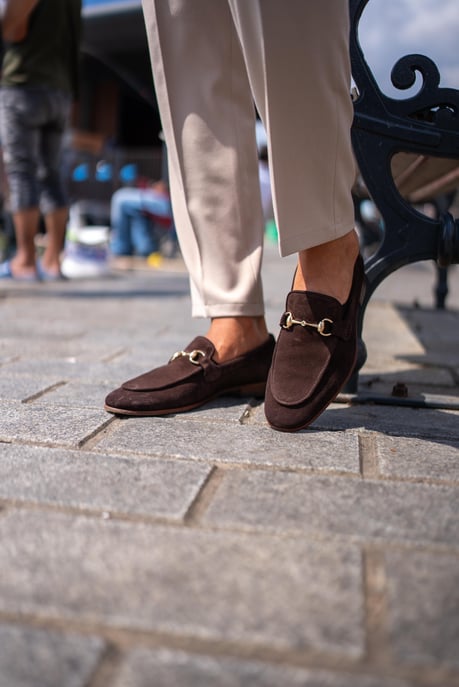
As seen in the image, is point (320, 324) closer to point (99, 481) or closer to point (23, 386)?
point (99, 481)

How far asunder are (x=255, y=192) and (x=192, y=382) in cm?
41

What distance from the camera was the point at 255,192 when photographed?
4.51 feet

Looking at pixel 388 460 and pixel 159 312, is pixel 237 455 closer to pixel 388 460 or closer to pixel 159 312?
pixel 388 460

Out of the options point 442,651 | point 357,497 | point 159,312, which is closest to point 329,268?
point 357,497

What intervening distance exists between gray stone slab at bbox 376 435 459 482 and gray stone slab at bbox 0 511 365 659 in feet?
0.90

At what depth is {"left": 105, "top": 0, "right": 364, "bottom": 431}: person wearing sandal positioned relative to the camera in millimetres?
1075

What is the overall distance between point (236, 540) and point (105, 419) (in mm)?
513

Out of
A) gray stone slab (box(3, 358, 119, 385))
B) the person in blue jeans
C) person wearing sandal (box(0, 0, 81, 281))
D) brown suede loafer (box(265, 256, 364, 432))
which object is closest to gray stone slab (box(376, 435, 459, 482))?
brown suede loafer (box(265, 256, 364, 432))

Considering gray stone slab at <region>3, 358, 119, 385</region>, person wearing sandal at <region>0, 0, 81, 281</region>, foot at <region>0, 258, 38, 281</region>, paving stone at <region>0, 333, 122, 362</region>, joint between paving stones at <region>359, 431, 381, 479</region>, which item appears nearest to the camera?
joint between paving stones at <region>359, 431, 381, 479</region>

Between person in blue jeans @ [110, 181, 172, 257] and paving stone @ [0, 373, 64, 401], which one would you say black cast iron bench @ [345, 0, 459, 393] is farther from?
person in blue jeans @ [110, 181, 172, 257]

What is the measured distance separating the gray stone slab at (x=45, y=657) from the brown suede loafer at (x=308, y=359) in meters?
0.62

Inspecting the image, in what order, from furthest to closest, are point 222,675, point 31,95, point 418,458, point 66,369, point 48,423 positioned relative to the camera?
point 31,95 < point 66,369 < point 48,423 < point 418,458 < point 222,675

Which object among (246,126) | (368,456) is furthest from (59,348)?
(368,456)

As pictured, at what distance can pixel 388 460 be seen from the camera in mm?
1024
